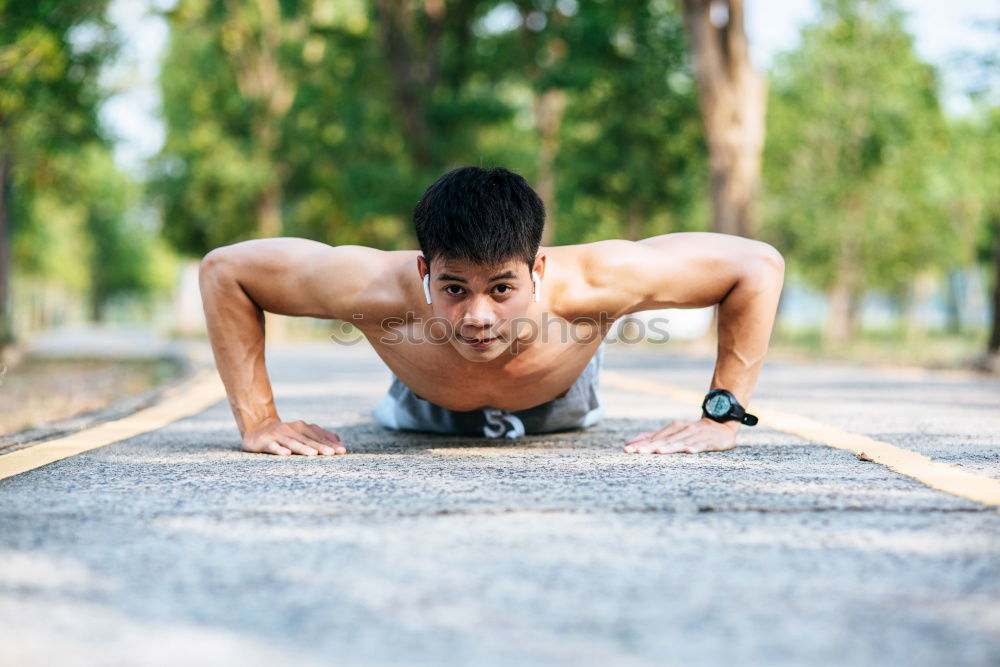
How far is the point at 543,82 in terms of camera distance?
20594 millimetres

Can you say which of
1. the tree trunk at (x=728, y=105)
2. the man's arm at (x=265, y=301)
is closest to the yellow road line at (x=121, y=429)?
the man's arm at (x=265, y=301)

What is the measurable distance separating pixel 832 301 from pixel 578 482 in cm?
3331

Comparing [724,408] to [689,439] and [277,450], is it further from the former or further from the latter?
[277,450]

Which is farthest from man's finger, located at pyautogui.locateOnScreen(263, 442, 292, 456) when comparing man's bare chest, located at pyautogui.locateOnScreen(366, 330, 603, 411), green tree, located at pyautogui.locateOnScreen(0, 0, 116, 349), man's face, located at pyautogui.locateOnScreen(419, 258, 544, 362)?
green tree, located at pyautogui.locateOnScreen(0, 0, 116, 349)

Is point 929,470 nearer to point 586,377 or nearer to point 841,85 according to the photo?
point 586,377

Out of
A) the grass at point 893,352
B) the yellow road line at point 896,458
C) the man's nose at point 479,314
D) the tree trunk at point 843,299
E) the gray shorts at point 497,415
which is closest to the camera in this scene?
the yellow road line at point 896,458

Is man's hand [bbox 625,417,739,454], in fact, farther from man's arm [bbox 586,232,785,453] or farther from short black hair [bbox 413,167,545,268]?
short black hair [bbox 413,167,545,268]

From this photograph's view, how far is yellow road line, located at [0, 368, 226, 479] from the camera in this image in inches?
141

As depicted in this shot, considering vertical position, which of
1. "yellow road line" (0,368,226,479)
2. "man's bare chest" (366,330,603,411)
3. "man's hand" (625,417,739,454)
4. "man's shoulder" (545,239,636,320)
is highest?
"man's shoulder" (545,239,636,320)

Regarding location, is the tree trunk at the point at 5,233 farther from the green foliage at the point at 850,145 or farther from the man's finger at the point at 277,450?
the green foliage at the point at 850,145

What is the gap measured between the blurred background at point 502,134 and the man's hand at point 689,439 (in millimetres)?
5822

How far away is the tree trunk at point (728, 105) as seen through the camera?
1609cm

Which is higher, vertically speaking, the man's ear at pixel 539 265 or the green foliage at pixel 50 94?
the green foliage at pixel 50 94

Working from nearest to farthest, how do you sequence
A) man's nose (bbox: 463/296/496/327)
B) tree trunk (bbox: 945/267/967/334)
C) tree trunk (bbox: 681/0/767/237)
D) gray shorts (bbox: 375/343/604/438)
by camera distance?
man's nose (bbox: 463/296/496/327) < gray shorts (bbox: 375/343/604/438) < tree trunk (bbox: 681/0/767/237) < tree trunk (bbox: 945/267/967/334)
